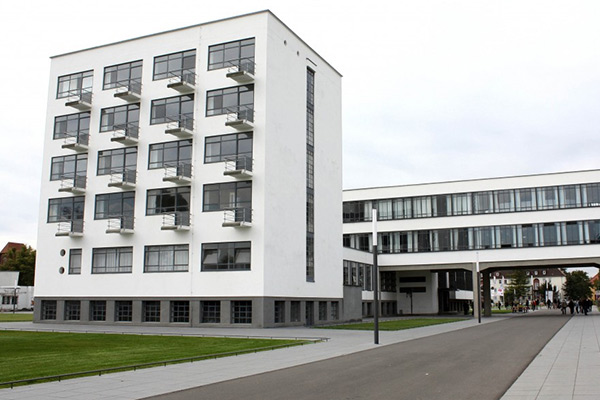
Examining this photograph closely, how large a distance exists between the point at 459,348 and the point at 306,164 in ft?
82.0

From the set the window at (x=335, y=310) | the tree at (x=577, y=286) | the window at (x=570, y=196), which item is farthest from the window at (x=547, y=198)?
the tree at (x=577, y=286)

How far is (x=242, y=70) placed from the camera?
133 ft

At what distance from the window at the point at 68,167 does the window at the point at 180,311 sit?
13312mm

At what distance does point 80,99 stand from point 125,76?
4.02 metres

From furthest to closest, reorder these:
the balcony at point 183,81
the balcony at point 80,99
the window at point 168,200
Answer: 1. the balcony at point 80,99
2. the window at point 168,200
3. the balcony at point 183,81

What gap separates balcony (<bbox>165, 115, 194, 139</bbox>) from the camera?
4234 centimetres

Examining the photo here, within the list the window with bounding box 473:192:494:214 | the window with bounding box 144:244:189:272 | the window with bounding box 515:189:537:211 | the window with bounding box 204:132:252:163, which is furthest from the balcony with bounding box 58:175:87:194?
the window with bounding box 515:189:537:211

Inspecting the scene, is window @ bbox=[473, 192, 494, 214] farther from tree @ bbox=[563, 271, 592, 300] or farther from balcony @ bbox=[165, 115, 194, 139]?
tree @ bbox=[563, 271, 592, 300]

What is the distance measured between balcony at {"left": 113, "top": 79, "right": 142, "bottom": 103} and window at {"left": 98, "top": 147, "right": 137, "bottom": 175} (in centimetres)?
368

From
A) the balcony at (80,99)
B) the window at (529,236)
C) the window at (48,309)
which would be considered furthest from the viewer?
the window at (529,236)

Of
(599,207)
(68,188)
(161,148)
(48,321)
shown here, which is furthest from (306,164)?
(599,207)

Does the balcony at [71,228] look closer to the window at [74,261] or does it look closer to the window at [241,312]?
the window at [74,261]

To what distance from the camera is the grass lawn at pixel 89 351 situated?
1659cm

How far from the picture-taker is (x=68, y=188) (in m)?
46.1
